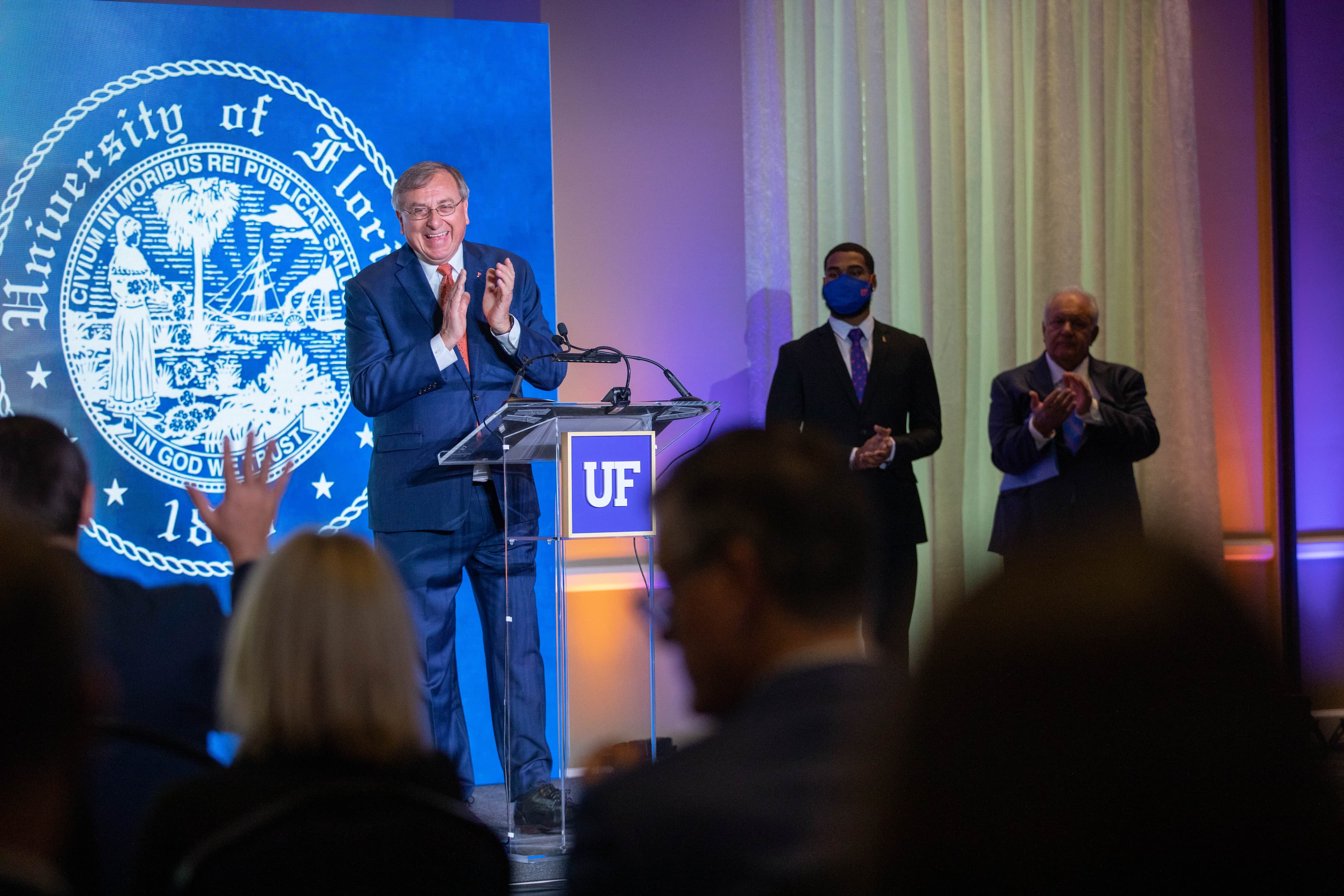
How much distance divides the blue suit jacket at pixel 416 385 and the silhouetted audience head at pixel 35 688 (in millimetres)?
2541

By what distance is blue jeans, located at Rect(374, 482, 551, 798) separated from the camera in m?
3.45

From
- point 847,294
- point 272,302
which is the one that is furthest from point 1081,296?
point 272,302

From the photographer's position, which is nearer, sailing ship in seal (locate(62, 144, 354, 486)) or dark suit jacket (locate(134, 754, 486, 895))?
dark suit jacket (locate(134, 754, 486, 895))

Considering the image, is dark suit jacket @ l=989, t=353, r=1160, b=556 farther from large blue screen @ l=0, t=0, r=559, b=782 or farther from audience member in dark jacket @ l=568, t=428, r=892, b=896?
audience member in dark jacket @ l=568, t=428, r=892, b=896

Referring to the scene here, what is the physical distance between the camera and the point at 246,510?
1.92m

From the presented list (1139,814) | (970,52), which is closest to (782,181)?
(970,52)

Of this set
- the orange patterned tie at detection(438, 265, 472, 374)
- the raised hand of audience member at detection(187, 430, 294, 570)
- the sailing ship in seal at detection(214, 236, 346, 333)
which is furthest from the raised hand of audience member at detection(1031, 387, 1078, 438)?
the raised hand of audience member at detection(187, 430, 294, 570)

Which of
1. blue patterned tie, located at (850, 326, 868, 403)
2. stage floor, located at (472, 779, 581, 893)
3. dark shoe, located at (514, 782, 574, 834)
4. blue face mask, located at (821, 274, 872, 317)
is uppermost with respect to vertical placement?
blue face mask, located at (821, 274, 872, 317)

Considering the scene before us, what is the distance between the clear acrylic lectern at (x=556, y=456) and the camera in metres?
2.90

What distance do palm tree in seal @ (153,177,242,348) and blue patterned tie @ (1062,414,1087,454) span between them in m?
2.94

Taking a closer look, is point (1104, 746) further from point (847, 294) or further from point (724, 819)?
point (847, 294)

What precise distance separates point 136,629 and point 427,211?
2.40 m

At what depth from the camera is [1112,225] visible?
5242 mm

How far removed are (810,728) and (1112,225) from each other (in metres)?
4.71
